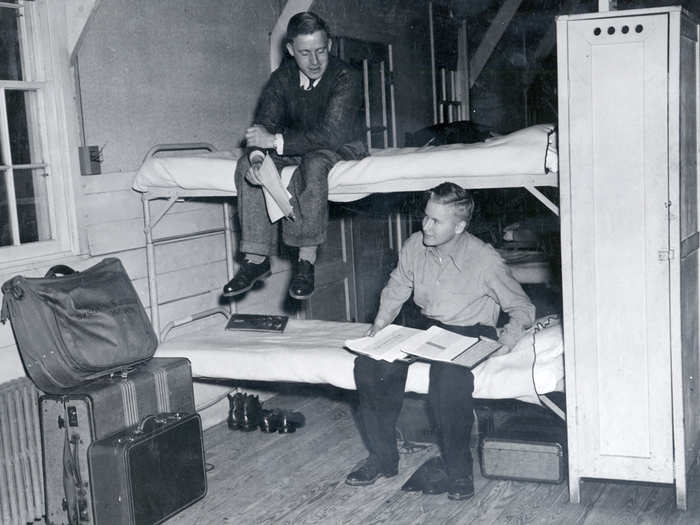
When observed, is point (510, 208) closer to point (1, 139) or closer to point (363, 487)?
point (363, 487)

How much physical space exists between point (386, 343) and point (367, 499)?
0.70 meters

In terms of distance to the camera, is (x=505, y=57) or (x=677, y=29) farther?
(x=505, y=57)

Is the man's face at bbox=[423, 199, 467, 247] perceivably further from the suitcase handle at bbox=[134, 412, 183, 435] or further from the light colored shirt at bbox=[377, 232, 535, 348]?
the suitcase handle at bbox=[134, 412, 183, 435]

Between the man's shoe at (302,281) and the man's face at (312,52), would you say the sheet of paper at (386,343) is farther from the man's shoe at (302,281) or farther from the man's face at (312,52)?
the man's face at (312,52)

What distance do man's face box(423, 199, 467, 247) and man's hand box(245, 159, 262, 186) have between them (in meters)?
0.81

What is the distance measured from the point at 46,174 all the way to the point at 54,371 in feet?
3.34

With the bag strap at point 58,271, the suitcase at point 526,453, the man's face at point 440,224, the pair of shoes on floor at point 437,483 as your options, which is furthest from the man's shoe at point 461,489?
the bag strap at point 58,271

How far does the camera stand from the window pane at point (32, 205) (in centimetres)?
387

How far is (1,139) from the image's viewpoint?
3.75 m

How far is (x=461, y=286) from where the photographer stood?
3.93 m

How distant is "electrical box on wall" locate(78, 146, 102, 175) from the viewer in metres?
4.02

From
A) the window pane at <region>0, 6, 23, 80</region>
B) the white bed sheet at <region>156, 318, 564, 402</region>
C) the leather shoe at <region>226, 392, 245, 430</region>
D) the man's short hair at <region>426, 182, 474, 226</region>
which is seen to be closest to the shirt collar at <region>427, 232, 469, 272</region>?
the man's short hair at <region>426, 182, 474, 226</region>

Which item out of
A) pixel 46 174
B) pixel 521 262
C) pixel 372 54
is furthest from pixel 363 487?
pixel 372 54

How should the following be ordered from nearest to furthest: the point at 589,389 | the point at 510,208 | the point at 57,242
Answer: the point at 589,389 → the point at 57,242 → the point at 510,208
